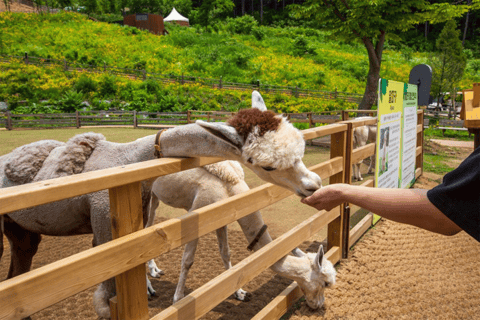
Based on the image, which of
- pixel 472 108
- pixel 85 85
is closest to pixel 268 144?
pixel 472 108

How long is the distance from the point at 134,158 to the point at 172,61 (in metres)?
28.1

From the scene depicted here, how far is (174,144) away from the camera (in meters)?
2.01

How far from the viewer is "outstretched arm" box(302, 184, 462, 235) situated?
127 centimetres

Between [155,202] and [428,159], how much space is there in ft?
29.7

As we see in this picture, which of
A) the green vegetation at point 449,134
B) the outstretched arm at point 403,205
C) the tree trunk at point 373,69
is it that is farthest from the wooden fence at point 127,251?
the green vegetation at point 449,134

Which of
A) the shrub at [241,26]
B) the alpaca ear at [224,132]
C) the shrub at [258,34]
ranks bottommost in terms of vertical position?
the alpaca ear at [224,132]

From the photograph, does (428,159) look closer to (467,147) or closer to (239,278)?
(467,147)

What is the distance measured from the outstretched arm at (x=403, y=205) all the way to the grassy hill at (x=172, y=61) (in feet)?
65.9

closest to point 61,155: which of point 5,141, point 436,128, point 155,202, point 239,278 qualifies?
point 239,278

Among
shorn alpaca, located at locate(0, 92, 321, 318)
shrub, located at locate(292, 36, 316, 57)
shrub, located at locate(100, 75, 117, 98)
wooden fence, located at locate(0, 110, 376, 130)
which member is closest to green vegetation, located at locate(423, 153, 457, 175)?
wooden fence, located at locate(0, 110, 376, 130)

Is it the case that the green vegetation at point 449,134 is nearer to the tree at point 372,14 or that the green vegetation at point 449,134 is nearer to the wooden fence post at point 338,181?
the tree at point 372,14

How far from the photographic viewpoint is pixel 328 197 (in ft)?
5.66

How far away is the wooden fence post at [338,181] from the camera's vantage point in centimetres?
372

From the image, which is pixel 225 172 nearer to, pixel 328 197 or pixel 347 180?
pixel 347 180
